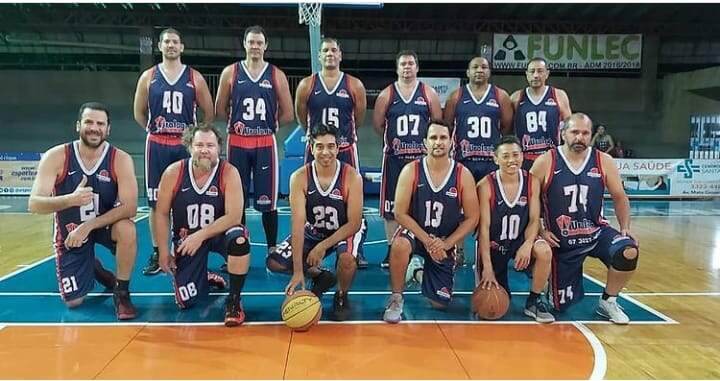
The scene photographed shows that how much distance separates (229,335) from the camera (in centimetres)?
329

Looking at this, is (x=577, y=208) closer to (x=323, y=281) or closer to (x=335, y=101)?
(x=323, y=281)

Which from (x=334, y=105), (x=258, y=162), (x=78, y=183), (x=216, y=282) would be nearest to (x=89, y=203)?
(x=78, y=183)

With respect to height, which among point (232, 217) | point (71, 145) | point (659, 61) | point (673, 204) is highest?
point (659, 61)

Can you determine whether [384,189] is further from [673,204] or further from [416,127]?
[673,204]

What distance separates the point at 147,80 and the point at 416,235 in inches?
99.6

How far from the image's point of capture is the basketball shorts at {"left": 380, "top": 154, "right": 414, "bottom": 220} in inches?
192

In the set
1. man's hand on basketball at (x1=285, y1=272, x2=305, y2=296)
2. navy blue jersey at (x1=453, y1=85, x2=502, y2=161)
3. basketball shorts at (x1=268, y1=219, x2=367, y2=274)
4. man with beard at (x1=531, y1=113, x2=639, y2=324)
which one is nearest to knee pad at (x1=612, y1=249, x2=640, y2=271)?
man with beard at (x1=531, y1=113, x2=639, y2=324)

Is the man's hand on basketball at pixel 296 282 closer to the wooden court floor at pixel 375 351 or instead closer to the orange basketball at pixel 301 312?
the orange basketball at pixel 301 312

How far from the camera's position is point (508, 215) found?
379 cm

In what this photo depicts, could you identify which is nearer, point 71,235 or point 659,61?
point 71,235

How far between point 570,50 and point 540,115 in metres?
11.5

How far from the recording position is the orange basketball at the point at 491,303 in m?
3.58

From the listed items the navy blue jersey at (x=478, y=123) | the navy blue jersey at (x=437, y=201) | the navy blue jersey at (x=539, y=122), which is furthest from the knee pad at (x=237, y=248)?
the navy blue jersey at (x=539, y=122)

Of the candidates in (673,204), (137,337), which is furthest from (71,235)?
(673,204)
